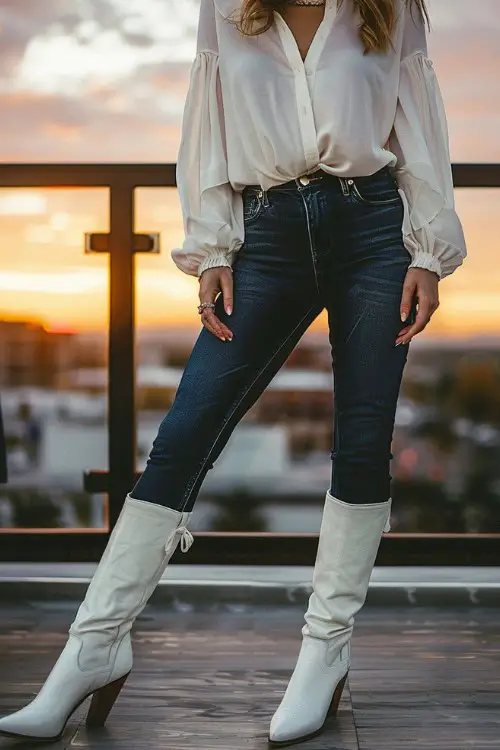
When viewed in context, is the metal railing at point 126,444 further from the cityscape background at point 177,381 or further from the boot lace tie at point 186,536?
the boot lace tie at point 186,536

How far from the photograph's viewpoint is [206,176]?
4.32ft

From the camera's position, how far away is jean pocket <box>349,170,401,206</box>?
4.21 ft

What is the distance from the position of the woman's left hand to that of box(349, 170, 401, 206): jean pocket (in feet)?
0.34

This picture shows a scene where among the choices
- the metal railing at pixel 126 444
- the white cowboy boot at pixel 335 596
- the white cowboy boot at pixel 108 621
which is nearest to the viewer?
the white cowboy boot at pixel 108 621

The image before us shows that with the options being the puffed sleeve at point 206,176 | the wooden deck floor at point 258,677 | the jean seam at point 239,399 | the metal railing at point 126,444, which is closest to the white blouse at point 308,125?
the puffed sleeve at point 206,176

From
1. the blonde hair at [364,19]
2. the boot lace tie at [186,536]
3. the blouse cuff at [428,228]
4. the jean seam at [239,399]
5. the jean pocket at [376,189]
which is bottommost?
the boot lace tie at [186,536]

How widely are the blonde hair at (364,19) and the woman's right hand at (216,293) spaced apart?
1.02ft

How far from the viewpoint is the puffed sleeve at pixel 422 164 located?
1.30m

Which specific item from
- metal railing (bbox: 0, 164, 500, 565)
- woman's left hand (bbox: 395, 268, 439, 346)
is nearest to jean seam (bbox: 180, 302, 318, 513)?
woman's left hand (bbox: 395, 268, 439, 346)

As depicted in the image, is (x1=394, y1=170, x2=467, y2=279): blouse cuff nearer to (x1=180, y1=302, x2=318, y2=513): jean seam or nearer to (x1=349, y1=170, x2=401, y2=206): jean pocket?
(x1=349, y1=170, x2=401, y2=206): jean pocket

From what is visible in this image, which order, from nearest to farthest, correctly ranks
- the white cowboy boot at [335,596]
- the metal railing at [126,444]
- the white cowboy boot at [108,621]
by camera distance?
the white cowboy boot at [108,621]
the white cowboy boot at [335,596]
the metal railing at [126,444]

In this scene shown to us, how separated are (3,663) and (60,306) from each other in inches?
35.9

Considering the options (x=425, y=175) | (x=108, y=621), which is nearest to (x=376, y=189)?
(x=425, y=175)

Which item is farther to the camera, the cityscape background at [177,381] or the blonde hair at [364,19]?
the cityscape background at [177,381]
